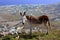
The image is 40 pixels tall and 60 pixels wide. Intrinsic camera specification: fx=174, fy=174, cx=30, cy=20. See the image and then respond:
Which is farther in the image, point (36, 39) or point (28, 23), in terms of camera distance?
point (28, 23)

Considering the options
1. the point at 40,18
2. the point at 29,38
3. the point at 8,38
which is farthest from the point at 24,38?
the point at 40,18

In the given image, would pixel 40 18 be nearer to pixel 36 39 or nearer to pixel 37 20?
pixel 37 20

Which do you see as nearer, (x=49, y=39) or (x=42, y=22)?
(x=49, y=39)

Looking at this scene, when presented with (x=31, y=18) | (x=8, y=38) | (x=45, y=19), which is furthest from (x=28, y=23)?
(x=8, y=38)

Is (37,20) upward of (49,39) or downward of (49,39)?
upward

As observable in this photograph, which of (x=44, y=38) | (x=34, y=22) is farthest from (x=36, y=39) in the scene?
(x=34, y=22)

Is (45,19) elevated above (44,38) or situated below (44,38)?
above

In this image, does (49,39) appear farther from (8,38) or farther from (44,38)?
(8,38)

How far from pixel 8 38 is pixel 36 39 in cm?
243

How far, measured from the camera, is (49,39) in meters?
14.8

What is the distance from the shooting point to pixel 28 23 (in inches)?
666

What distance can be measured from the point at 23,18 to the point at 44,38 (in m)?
2.72

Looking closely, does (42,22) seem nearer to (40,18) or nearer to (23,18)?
(40,18)

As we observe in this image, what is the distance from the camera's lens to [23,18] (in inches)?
633
